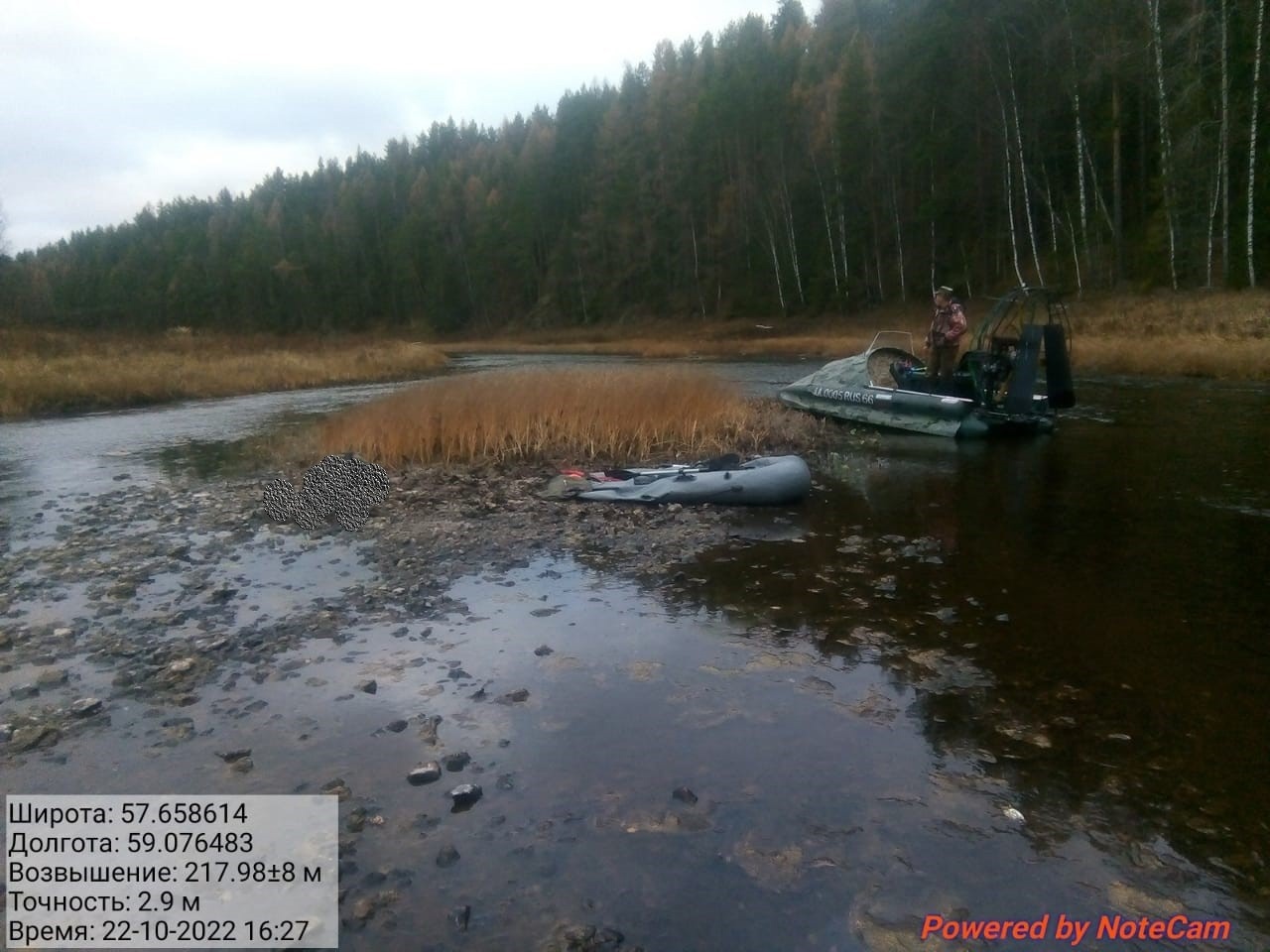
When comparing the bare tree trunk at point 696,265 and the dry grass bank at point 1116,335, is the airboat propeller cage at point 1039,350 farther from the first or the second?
the bare tree trunk at point 696,265

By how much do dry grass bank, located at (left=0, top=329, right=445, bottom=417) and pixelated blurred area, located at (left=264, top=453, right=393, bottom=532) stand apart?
17.4 meters

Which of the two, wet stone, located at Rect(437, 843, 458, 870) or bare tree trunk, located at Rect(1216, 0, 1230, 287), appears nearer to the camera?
wet stone, located at Rect(437, 843, 458, 870)

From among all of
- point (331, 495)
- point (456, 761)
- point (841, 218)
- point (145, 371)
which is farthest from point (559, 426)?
point (841, 218)

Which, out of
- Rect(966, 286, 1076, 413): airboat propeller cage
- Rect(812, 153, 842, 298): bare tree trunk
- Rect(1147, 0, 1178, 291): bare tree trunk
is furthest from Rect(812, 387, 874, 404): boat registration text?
Rect(812, 153, 842, 298): bare tree trunk

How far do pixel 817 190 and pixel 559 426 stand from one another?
1562 inches

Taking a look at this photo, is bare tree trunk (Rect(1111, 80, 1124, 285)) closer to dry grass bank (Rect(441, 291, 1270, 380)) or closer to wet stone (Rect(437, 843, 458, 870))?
dry grass bank (Rect(441, 291, 1270, 380))

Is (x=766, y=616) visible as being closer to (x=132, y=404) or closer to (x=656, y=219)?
(x=132, y=404)

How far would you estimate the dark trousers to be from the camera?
15211 millimetres

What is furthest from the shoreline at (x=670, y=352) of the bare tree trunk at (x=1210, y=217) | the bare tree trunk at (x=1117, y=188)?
the bare tree trunk at (x=1117, y=188)

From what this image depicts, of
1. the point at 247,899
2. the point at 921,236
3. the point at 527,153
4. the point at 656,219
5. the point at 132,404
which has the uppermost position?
the point at 527,153

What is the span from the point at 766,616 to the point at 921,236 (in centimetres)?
4212

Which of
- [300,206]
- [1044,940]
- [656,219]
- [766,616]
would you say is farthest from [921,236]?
[300,206]

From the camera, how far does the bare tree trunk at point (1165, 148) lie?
28.2 metres

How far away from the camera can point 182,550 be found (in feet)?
29.0
